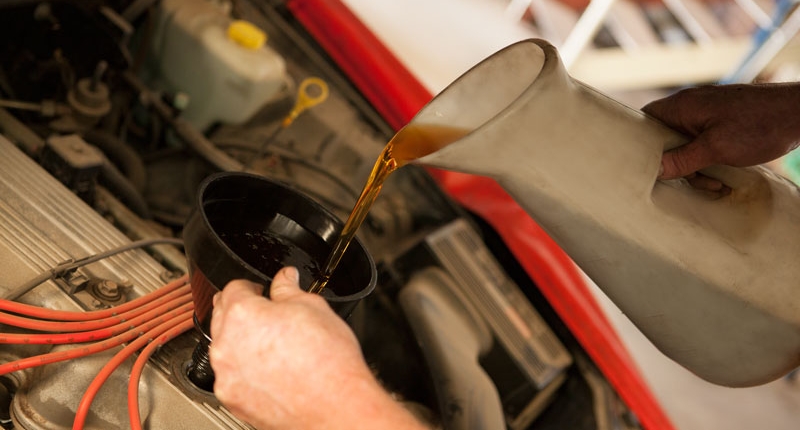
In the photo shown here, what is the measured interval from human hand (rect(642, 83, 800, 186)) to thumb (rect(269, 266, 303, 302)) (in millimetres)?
513

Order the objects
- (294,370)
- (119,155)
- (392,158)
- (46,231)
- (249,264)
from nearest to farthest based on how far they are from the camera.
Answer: (294,370)
(249,264)
(392,158)
(46,231)
(119,155)

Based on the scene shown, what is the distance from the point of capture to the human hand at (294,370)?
63 cm

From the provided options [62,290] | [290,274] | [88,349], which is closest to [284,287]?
[290,274]

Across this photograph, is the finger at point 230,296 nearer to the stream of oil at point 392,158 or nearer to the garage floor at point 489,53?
the stream of oil at point 392,158

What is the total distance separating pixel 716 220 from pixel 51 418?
914 mm

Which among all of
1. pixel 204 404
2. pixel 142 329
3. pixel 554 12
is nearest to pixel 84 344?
pixel 142 329

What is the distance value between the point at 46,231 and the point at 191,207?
0.60 meters

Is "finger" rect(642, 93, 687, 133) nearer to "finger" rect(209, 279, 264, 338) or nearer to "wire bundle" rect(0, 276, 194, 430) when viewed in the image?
"finger" rect(209, 279, 264, 338)

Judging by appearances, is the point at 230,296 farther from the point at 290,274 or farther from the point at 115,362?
the point at 115,362

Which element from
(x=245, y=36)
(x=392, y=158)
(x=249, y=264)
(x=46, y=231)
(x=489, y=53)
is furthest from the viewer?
(x=489, y=53)

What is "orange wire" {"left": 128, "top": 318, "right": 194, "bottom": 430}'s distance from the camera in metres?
0.77

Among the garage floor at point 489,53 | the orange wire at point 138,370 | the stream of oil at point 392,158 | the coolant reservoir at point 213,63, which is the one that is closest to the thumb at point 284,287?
the stream of oil at point 392,158

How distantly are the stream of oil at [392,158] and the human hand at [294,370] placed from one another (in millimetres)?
174

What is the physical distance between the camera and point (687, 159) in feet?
2.77
